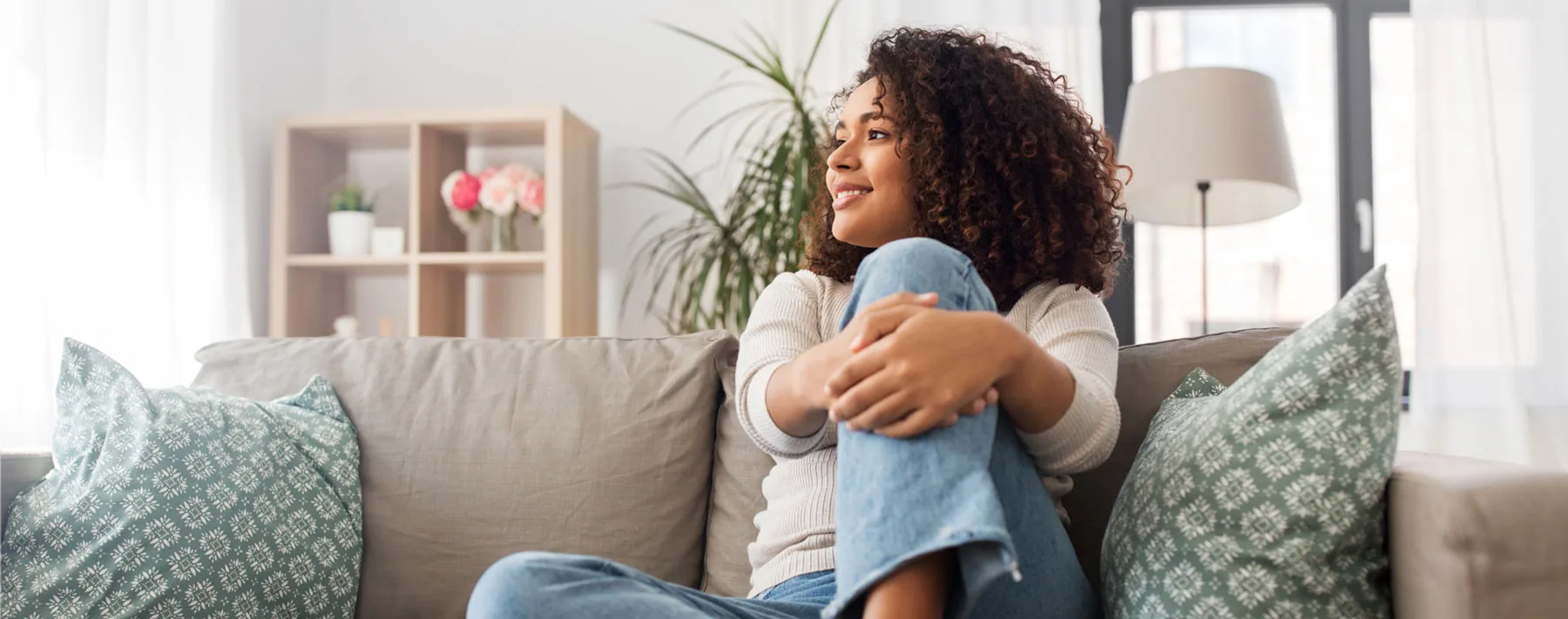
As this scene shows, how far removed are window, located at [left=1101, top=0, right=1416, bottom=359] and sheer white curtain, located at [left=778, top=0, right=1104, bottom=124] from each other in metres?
0.21

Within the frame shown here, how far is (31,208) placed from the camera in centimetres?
197

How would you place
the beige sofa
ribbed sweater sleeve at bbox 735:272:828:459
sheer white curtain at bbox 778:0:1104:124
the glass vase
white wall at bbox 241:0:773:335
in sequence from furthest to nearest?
white wall at bbox 241:0:773:335 → sheer white curtain at bbox 778:0:1104:124 → the glass vase → the beige sofa → ribbed sweater sleeve at bbox 735:272:828:459

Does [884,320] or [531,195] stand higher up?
[531,195]

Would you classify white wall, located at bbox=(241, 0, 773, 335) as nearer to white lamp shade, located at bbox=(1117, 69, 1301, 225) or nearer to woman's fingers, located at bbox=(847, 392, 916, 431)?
white lamp shade, located at bbox=(1117, 69, 1301, 225)

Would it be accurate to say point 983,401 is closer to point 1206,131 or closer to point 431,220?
point 1206,131

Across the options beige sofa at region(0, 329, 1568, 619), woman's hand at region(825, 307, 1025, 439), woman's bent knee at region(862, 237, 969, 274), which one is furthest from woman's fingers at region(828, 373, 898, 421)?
beige sofa at region(0, 329, 1568, 619)

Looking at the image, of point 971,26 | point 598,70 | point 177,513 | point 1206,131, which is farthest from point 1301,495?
point 598,70

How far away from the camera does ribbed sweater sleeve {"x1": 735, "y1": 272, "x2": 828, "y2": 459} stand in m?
1.17

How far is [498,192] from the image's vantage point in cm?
288

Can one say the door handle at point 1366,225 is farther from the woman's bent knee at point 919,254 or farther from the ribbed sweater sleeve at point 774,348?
the woman's bent knee at point 919,254

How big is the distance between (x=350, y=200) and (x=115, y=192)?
A: 2.24 ft

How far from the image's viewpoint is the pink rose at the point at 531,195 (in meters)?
2.88

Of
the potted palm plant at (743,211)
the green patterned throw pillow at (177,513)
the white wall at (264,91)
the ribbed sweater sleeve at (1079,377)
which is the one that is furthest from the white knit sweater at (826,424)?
the white wall at (264,91)

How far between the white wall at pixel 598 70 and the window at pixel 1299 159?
1.20m
